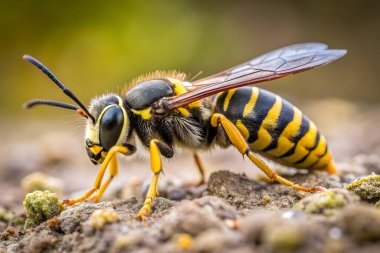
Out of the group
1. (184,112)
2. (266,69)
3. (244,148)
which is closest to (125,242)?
(244,148)

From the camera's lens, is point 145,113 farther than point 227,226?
Yes

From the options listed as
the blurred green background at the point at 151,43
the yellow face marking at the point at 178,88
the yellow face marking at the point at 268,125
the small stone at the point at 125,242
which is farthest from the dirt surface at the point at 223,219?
the blurred green background at the point at 151,43

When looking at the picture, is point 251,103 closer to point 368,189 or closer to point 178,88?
point 178,88

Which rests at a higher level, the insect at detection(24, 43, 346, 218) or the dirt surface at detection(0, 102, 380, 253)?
the insect at detection(24, 43, 346, 218)

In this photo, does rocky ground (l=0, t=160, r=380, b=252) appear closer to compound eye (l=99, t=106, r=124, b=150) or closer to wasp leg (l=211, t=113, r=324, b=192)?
wasp leg (l=211, t=113, r=324, b=192)

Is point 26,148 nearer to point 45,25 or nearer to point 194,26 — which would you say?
point 45,25

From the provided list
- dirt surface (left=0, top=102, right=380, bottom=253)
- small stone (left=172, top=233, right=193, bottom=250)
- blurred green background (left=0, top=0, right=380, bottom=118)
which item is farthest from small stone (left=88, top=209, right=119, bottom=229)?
blurred green background (left=0, top=0, right=380, bottom=118)

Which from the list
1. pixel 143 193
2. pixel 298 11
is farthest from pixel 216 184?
pixel 298 11
